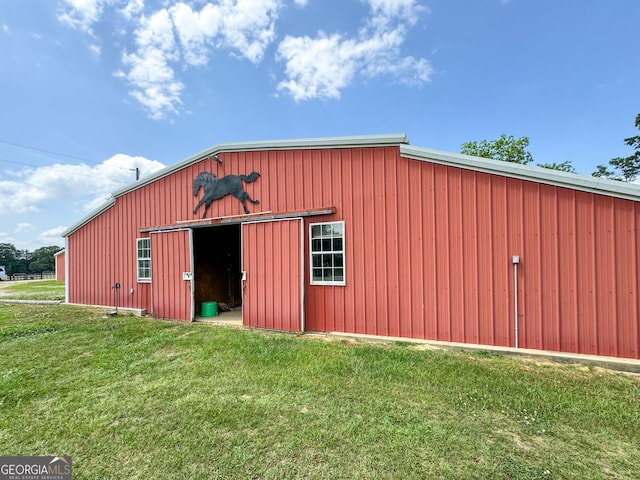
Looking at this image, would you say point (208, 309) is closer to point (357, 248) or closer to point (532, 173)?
point (357, 248)

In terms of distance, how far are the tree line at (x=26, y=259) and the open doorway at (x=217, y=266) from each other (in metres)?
62.8

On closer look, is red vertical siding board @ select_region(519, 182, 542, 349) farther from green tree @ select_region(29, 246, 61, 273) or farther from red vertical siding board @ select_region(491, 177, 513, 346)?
green tree @ select_region(29, 246, 61, 273)

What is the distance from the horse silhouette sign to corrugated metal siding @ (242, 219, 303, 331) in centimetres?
87

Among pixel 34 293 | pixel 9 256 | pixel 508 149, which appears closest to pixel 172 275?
pixel 34 293

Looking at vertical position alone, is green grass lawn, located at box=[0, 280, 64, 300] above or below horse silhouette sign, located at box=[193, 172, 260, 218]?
below

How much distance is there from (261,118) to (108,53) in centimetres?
594

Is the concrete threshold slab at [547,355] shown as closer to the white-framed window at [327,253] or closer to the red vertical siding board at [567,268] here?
the red vertical siding board at [567,268]

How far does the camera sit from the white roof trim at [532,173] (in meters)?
4.18

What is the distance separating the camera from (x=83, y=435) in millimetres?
2689

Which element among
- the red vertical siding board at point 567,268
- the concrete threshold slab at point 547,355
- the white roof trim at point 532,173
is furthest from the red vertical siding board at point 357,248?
the red vertical siding board at point 567,268

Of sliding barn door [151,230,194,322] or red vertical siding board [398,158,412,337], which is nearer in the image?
red vertical siding board [398,158,412,337]

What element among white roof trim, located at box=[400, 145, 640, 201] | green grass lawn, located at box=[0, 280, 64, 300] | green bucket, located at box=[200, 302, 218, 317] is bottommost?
green grass lawn, located at box=[0, 280, 64, 300]

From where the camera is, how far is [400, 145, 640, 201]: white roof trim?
13.7 feet

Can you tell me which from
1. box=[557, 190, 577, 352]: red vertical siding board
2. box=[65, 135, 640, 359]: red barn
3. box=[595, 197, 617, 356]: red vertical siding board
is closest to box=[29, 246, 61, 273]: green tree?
box=[65, 135, 640, 359]: red barn
